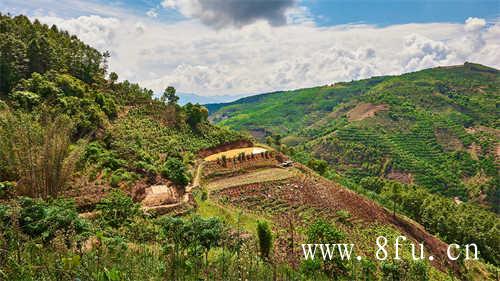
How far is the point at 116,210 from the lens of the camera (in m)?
13.2

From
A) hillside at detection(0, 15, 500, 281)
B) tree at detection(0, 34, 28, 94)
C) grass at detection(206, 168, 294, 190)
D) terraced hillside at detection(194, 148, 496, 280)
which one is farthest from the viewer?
grass at detection(206, 168, 294, 190)

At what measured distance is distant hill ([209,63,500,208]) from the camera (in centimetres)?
6781

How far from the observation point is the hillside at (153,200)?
635 centimetres

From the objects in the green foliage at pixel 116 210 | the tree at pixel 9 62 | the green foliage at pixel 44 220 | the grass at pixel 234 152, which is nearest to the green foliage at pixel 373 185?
the grass at pixel 234 152

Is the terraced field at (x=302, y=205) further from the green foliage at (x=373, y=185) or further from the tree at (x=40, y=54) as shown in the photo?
the green foliage at (x=373, y=185)

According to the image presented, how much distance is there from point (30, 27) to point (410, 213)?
40.2m

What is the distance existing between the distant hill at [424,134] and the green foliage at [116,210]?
32.4 meters

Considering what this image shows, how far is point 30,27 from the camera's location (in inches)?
1147

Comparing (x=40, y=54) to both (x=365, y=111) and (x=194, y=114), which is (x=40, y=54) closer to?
(x=194, y=114)

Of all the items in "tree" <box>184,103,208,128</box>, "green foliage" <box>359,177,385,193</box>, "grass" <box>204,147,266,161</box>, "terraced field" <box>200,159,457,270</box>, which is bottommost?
"green foliage" <box>359,177,385,193</box>

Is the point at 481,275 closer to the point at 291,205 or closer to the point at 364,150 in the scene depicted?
the point at 291,205

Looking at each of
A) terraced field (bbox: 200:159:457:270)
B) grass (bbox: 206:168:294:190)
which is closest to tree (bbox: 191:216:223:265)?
terraced field (bbox: 200:159:457:270)

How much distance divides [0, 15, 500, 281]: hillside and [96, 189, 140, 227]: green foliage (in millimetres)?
51

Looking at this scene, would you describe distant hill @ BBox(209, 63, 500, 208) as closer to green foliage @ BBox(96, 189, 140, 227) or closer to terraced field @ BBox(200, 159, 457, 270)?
terraced field @ BBox(200, 159, 457, 270)
